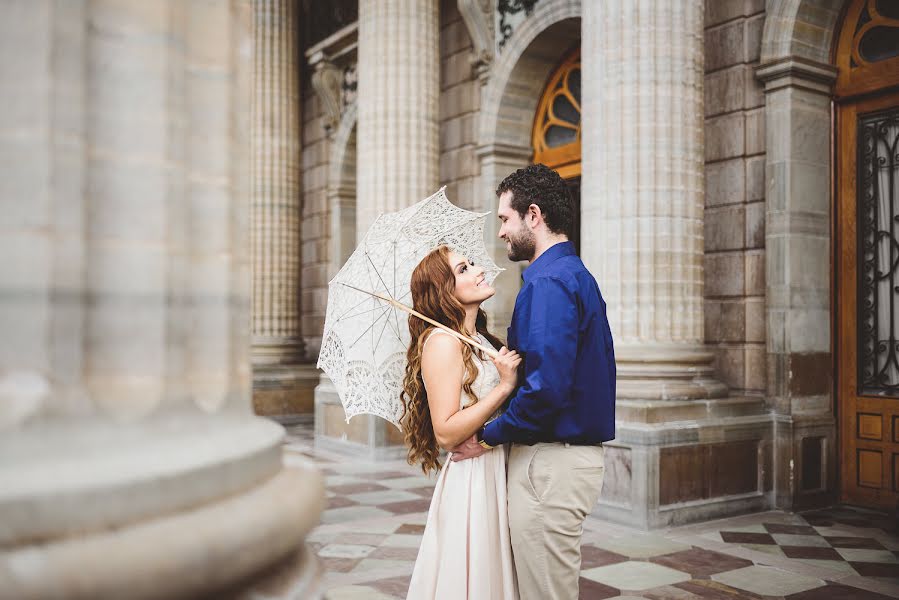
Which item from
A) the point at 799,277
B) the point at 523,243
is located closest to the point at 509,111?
the point at 799,277

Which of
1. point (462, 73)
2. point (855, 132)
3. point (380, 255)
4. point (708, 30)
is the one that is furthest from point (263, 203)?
point (380, 255)

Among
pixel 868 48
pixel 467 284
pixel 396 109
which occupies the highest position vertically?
Result: pixel 396 109

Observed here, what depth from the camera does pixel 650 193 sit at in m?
6.69

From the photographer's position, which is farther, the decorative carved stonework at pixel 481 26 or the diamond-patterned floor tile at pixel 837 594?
the decorative carved stonework at pixel 481 26

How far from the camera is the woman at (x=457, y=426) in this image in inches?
109

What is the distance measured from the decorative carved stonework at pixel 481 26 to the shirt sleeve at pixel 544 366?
8.12 metres

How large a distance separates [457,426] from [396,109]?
780 cm

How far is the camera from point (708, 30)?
309 inches

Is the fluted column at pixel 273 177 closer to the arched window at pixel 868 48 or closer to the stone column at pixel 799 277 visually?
the stone column at pixel 799 277

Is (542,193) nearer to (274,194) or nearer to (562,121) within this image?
(562,121)

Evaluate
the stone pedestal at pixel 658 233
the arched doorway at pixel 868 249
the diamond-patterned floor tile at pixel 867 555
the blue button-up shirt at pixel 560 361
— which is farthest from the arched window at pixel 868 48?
the blue button-up shirt at pixel 560 361

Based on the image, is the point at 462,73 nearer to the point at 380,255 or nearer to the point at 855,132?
the point at 855,132

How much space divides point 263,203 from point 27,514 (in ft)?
42.1

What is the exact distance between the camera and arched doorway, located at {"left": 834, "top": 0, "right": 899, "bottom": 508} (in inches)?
279
